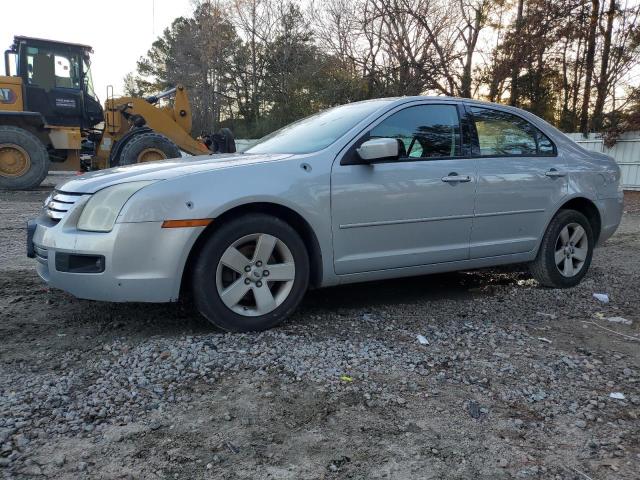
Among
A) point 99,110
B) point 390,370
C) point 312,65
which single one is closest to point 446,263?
point 390,370

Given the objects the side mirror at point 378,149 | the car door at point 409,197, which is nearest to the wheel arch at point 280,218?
the car door at point 409,197

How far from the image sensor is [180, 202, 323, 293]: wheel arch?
137 inches

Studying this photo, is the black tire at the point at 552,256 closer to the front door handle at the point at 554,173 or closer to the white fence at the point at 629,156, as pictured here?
Result: the front door handle at the point at 554,173

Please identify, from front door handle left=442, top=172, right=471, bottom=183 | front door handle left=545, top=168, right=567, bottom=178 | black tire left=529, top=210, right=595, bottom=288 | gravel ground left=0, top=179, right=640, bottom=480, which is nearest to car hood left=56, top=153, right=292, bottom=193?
gravel ground left=0, top=179, right=640, bottom=480

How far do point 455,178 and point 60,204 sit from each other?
288 cm

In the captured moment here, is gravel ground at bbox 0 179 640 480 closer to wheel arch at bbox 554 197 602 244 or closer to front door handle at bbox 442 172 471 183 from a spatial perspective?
front door handle at bbox 442 172 471 183

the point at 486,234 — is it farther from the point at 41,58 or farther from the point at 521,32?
the point at 521,32

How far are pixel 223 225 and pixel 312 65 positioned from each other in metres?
25.9

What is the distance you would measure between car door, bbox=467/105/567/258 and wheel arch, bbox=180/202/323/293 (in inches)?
57.3

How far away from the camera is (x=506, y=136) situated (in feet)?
15.9

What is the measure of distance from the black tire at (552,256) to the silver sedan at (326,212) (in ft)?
0.05

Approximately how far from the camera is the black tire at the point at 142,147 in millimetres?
11398

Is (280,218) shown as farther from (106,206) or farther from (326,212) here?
(106,206)

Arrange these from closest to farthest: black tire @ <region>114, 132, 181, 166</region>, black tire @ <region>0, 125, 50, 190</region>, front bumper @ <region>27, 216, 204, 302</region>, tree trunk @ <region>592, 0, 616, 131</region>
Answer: front bumper @ <region>27, 216, 204, 302</region> → black tire @ <region>114, 132, 181, 166</region> → black tire @ <region>0, 125, 50, 190</region> → tree trunk @ <region>592, 0, 616, 131</region>
